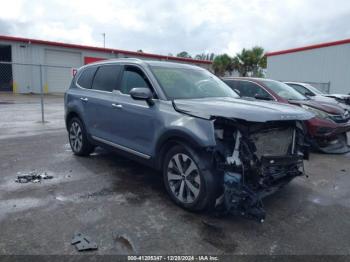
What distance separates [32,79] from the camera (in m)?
25.4

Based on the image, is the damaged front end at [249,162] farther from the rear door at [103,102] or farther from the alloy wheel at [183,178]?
the rear door at [103,102]

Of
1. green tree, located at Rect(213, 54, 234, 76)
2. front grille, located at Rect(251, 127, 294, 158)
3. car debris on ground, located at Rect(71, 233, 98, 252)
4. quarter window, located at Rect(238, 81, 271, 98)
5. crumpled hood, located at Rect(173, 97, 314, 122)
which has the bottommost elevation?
car debris on ground, located at Rect(71, 233, 98, 252)

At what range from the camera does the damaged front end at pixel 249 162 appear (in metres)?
3.07

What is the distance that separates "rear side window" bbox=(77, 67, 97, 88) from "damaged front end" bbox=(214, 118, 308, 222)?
324 centimetres

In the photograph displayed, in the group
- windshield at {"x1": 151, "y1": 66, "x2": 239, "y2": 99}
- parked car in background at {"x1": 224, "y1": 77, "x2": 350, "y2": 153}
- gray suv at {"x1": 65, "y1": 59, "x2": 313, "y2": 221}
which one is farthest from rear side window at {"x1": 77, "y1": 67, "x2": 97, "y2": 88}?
parked car in background at {"x1": 224, "y1": 77, "x2": 350, "y2": 153}

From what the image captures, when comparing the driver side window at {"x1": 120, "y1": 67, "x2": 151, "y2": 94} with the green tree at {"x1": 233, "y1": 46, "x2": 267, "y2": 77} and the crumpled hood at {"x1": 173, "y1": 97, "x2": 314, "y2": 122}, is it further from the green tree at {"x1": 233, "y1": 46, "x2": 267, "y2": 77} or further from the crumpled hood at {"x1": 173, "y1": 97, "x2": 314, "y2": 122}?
the green tree at {"x1": 233, "y1": 46, "x2": 267, "y2": 77}

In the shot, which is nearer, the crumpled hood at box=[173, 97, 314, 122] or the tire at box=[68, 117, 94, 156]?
the crumpled hood at box=[173, 97, 314, 122]

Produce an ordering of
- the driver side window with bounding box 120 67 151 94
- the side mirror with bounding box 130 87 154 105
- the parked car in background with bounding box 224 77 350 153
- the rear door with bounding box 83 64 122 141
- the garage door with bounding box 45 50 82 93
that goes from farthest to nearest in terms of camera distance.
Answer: the garage door with bounding box 45 50 82 93 → the parked car in background with bounding box 224 77 350 153 → the rear door with bounding box 83 64 122 141 → the driver side window with bounding box 120 67 151 94 → the side mirror with bounding box 130 87 154 105

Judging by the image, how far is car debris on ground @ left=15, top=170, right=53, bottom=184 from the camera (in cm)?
448

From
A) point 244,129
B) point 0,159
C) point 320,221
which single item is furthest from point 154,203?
point 0,159

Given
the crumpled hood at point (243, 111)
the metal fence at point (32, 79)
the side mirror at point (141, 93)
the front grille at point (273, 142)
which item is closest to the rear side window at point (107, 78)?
the side mirror at point (141, 93)

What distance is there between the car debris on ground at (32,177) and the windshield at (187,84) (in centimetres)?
242

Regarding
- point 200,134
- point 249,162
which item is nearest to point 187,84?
point 200,134

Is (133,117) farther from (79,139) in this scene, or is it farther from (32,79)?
(32,79)
